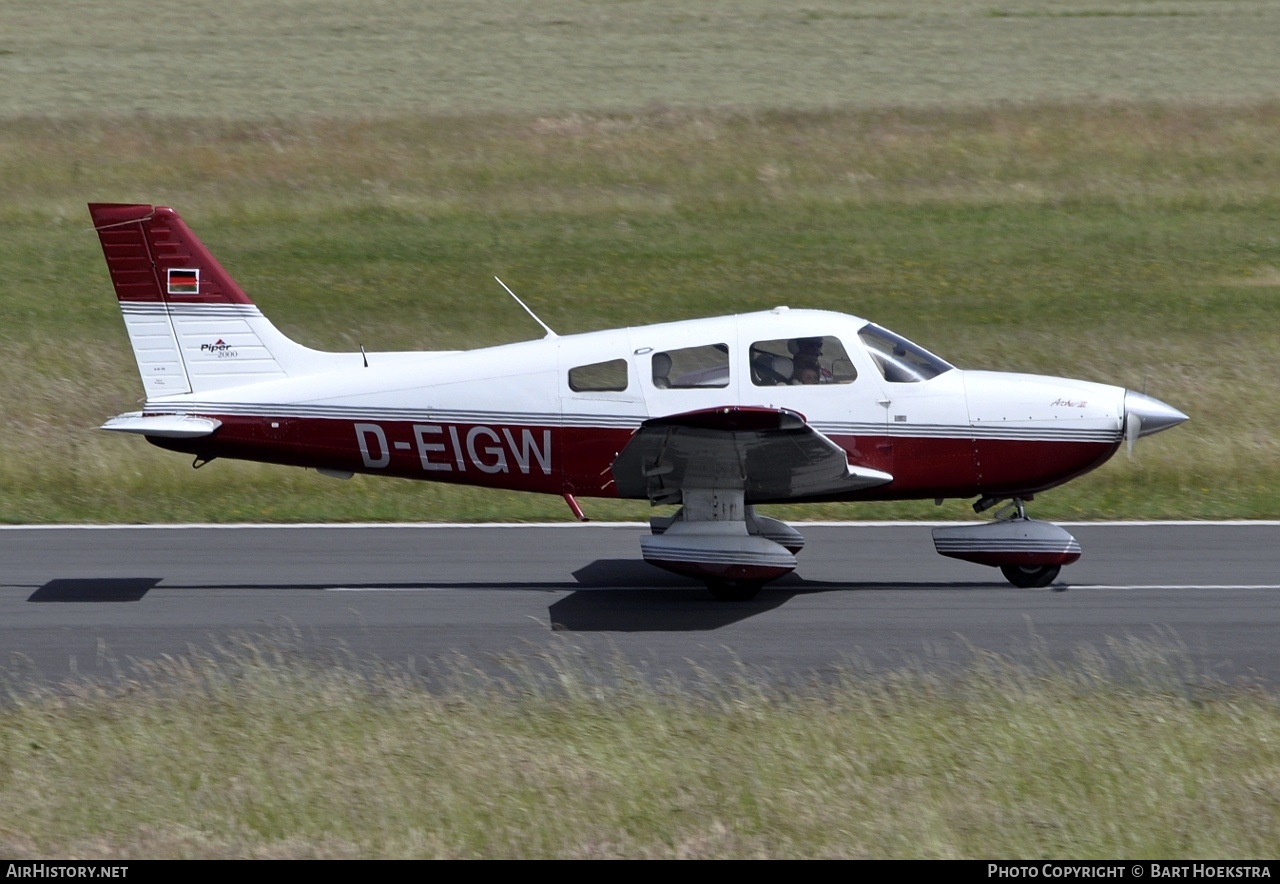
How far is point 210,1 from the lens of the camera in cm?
5209

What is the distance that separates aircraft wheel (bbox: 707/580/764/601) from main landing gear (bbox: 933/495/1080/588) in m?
1.51

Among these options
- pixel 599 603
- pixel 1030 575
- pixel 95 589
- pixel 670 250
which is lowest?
pixel 1030 575

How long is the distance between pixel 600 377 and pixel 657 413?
1.74 ft

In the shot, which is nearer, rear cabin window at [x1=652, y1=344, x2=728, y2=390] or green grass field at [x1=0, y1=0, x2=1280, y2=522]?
rear cabin window at [x1=652, y1=344, x2=728, y2=390]

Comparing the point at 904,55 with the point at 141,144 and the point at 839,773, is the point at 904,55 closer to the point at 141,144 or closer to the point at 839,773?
the point at 141,144

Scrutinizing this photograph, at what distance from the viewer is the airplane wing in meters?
10.1

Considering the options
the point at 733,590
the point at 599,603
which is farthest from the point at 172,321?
the point at 733,590

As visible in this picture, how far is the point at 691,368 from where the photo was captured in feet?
36.0

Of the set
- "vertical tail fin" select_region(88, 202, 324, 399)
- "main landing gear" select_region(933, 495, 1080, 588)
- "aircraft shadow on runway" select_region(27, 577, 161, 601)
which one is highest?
"vertical tail fin" select_region(88, 202, 324, 399)

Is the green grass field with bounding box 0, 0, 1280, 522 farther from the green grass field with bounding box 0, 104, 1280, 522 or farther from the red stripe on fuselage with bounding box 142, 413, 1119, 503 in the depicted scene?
the red stripe on fuselage with bounding box 142, 413, 1119, 503

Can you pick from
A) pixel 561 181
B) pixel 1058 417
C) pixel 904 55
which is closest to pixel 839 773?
pixel 1058 417

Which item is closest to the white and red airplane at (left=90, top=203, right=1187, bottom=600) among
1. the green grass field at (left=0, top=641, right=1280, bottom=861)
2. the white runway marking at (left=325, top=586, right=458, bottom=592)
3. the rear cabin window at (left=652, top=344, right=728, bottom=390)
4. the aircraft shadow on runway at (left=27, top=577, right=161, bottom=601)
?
the rear cabin window at (left=652, top=344, right=728, bottom=390)

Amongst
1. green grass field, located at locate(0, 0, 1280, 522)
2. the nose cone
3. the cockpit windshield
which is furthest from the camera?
green grass field, located at locate(0, 0, 1280, 522)

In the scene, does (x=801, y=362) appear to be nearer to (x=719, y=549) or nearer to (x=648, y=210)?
(x=719, y=549)
